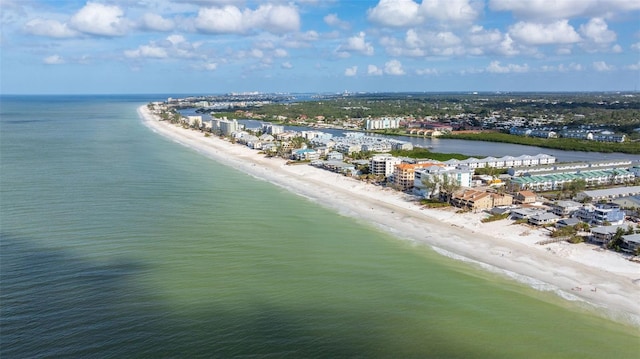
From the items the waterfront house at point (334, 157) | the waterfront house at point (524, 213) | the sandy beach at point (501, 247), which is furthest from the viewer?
the waterfront house at point (334, 157)

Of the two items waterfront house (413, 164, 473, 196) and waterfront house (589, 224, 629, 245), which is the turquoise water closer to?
waterfront house (589, 224, 629, 245)

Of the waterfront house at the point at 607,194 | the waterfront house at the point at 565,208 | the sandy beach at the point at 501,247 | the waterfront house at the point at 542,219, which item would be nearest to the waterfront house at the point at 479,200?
the sandy beach at the point at 501,247

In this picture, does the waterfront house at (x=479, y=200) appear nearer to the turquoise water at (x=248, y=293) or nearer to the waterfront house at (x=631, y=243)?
the turquoise water at (x=248, y=293)

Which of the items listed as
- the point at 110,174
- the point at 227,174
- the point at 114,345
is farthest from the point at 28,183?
the point at 114,345

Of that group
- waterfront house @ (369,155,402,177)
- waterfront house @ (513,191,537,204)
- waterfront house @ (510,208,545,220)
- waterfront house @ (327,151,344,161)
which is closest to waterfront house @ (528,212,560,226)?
waterfront house @ (510,208,545,220)

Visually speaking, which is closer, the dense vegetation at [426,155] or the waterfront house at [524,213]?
the waterfront house at [524,213]

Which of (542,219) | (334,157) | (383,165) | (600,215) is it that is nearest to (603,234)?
(600,215)

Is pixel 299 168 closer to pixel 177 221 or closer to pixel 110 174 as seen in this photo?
pixel 110 174
